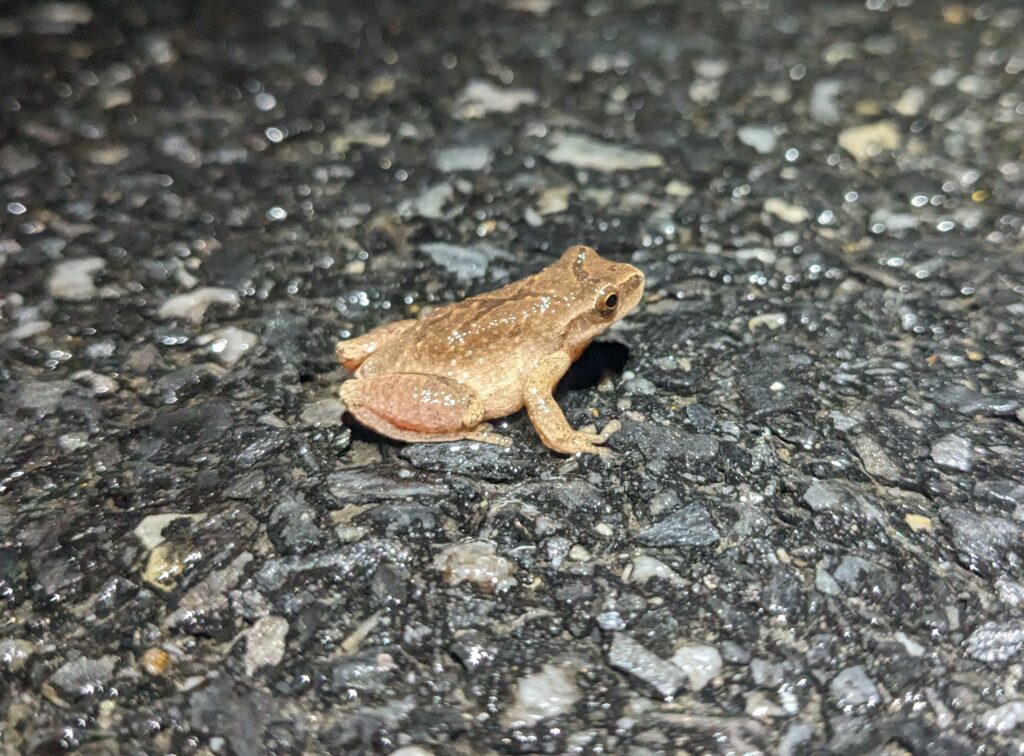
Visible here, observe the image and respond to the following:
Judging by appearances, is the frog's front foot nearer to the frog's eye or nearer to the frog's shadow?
the frog's shadow

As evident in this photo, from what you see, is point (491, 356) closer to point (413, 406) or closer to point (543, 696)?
point (413, 406)

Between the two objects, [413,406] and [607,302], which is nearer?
[413,406]

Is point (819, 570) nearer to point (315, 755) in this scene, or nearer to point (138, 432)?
point (315, 755)

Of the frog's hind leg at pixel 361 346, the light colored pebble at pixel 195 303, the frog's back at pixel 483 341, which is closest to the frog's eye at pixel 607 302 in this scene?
the frog's back at pixel 483 341

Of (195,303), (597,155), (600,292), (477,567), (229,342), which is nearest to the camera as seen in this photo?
(477,567)

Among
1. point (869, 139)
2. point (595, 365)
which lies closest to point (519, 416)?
point (595, 365)

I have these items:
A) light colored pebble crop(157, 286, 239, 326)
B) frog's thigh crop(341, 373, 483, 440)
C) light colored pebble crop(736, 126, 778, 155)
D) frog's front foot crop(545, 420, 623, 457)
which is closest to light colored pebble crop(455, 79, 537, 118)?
light colored pebble crop(736, 126, 778, 155)
